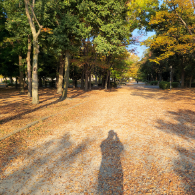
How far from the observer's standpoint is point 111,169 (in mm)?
3631

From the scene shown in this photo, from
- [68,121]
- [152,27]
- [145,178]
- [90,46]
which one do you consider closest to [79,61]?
[90,46]

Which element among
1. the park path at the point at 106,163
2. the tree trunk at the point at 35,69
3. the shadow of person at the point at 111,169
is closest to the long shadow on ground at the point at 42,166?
the park path at the point at 106,163

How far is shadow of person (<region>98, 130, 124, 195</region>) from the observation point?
118 inches

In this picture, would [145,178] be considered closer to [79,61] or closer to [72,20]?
[72,20]

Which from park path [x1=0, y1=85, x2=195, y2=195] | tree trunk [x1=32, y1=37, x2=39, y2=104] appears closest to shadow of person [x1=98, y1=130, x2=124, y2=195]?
park path [x1=0, y1=85, x2=195, y2=195]

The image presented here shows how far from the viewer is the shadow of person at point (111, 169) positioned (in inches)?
118

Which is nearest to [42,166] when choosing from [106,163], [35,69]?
[106,163]

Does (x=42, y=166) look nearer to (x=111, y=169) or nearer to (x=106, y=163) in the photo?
(x=106, y=163)

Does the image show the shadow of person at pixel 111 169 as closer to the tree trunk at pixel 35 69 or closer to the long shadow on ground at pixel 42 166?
the long shadow on ground at pixel 42 166

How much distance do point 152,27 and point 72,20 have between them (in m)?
13.8

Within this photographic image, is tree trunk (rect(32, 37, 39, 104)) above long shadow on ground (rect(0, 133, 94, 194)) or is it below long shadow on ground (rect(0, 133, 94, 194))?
above

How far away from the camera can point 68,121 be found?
7.51 m

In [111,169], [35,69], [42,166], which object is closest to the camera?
[111,169]

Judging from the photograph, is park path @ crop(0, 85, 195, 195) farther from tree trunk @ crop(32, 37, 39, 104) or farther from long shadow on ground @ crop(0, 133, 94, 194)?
tree trunk @ crop(32, 37, 39, 104)
